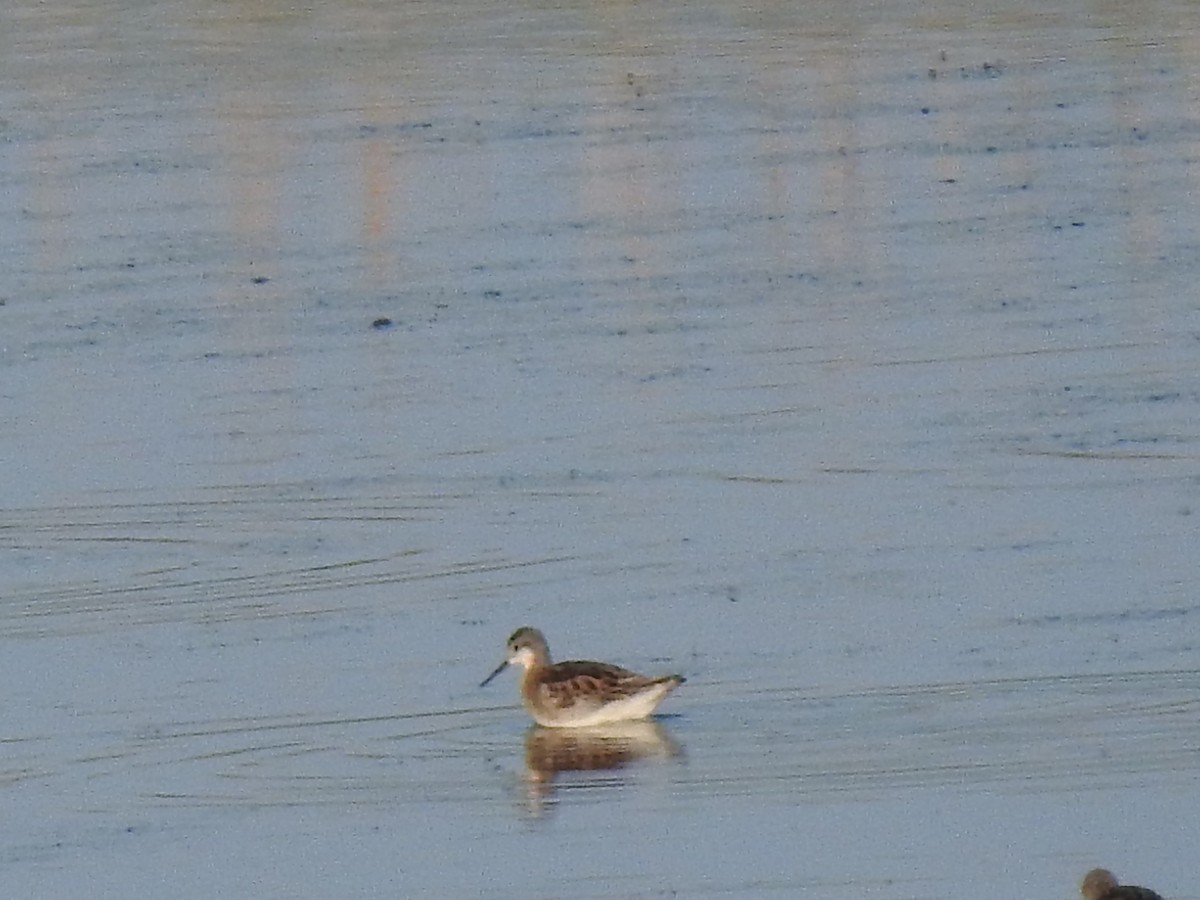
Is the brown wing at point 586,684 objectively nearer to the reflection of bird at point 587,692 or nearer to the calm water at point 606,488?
the reflection of bird at point 587,692

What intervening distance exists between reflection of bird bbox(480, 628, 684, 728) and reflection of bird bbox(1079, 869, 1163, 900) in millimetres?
2044

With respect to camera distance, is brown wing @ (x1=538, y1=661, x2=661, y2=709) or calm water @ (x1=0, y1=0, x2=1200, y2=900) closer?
calm water @ (x1=0, y1=0, x2=1200, y2=900)

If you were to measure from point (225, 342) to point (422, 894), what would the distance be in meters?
6.65

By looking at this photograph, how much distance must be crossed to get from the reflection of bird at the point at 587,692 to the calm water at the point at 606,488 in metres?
0.10

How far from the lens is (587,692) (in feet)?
31.1

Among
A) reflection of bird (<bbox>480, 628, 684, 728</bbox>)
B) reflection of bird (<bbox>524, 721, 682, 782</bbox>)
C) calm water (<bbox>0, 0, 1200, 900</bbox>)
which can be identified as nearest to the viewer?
calm water (<bbox>0, 0, 1200, 900</bbox>)

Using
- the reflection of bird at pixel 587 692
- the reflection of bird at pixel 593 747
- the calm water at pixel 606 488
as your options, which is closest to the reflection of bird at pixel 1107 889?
the calm water at pixel 606 488

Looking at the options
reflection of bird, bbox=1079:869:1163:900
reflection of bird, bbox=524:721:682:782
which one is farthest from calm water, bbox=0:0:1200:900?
reflection of bird, bbox=1079:869:1163:900

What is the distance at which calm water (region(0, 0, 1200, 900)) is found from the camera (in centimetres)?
857

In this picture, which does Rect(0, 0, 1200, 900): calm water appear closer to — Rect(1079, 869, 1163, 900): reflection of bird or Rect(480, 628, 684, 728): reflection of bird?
Rect(480, 628, 684, 728): reflection of bird

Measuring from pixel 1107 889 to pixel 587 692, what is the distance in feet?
7.85

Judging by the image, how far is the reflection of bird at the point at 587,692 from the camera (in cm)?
942

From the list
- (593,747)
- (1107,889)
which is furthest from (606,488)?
(1107,889)

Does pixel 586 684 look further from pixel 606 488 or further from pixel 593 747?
pixel 606 488
